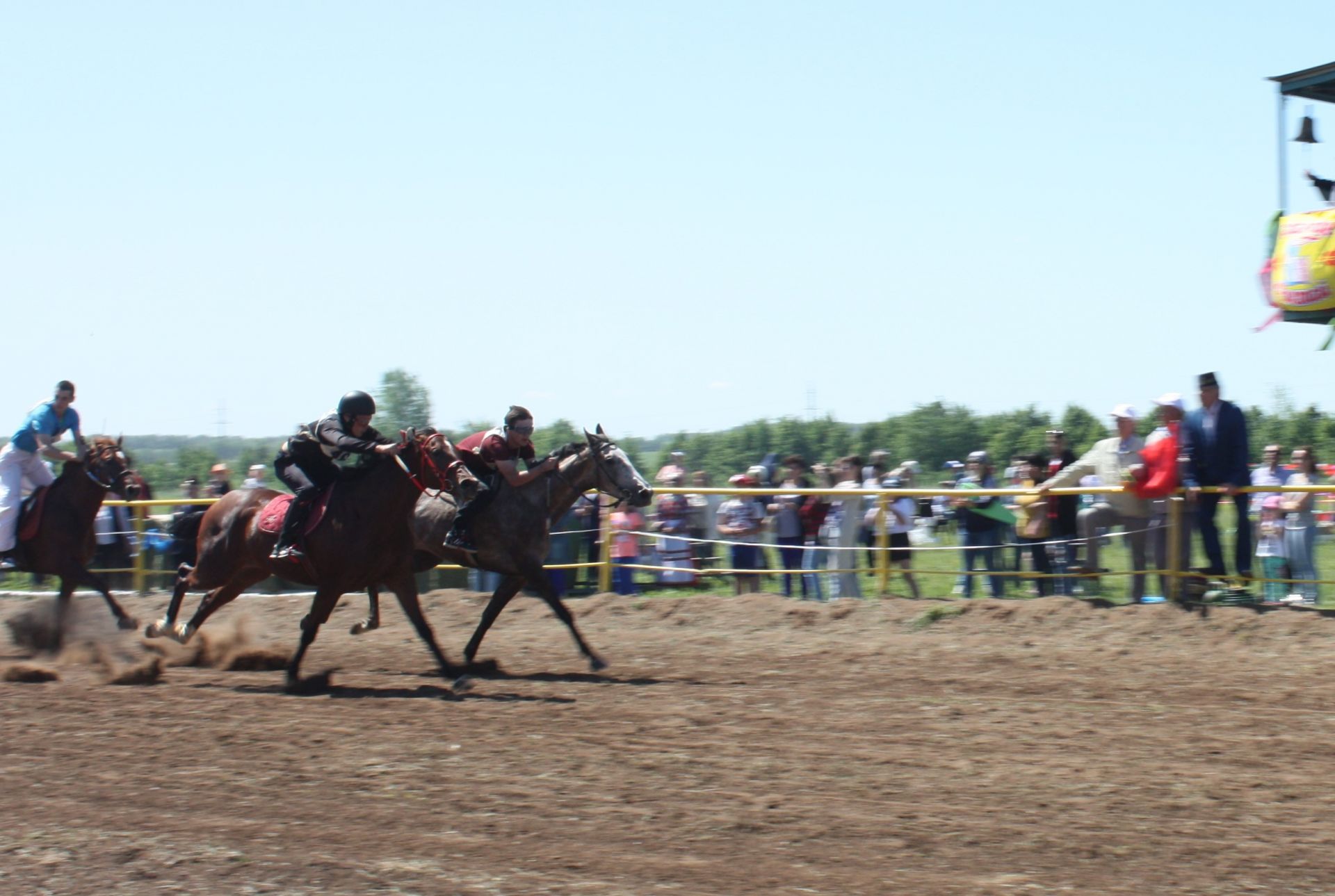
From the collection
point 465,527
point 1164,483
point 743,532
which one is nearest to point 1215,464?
point 1164,483

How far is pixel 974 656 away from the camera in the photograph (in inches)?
444

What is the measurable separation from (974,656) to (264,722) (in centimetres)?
565

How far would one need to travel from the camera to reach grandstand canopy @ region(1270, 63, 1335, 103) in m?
16.3

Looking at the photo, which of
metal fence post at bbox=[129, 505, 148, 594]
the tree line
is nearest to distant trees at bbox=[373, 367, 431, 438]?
the tree line

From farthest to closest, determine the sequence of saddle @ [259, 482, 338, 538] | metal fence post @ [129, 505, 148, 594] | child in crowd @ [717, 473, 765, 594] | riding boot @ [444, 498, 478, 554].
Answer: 1. metal fence post @ [129, 505, 148, 594]
2. child in crowd @ [717, 473, 765, 594]
3. riding boot @ [444, 498, 478, 554]
4. saddle @ [259, 482, 338, 538]

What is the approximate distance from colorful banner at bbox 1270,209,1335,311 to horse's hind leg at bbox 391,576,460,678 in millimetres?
11048

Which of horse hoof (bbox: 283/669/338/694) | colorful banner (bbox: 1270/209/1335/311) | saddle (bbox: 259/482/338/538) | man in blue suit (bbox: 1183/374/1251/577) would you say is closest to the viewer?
horse hoof (bbox: 283/669/338/694)

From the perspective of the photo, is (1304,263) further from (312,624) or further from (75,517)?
(75,517)

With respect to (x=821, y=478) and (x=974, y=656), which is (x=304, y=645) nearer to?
(x=974, y=656)

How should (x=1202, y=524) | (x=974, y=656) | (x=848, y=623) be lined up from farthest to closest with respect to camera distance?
1. (x=848, y=623)
2. (x=1202, y=524)
3. (x=974, y=656)

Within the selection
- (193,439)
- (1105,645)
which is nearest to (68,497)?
(1105,645)

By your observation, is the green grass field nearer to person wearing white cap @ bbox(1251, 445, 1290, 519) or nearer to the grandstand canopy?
person wearing white cap @ bbox(1251, 445, 1290, 519)

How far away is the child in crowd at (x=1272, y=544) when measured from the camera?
12172mm

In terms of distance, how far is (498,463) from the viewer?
11328mm
